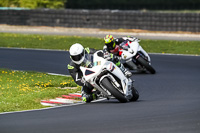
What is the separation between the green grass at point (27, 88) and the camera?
39.1ft

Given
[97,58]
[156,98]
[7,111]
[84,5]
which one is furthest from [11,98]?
[84,5]

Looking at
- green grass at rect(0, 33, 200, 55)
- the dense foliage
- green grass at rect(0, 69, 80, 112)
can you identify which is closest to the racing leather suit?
green grass at rect(0, 69, 80, 112)

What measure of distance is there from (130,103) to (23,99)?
104 inches

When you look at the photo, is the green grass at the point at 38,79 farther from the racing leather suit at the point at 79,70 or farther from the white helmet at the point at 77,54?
the white helmet at the point at 77,54

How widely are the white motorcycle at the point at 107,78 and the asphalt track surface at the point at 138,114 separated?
277 mm

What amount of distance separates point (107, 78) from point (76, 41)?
751 inches

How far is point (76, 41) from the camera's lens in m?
30.2

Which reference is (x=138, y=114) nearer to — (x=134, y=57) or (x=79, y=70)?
(x=79, y=70)

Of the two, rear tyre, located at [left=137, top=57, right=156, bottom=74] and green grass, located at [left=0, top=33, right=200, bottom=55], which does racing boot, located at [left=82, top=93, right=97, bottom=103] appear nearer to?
rear tyre, located at [left=137, top=57, right=156, bottom=74]

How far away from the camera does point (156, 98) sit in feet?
41.4

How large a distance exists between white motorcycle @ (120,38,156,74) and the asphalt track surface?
2.20ft

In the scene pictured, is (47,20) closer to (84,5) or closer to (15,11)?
(15,11)

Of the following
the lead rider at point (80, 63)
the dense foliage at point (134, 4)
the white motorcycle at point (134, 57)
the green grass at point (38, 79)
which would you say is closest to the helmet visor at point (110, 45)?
the white motorcycle at point (134, 57)

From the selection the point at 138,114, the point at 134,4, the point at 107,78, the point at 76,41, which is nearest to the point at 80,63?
the point at 107,78
